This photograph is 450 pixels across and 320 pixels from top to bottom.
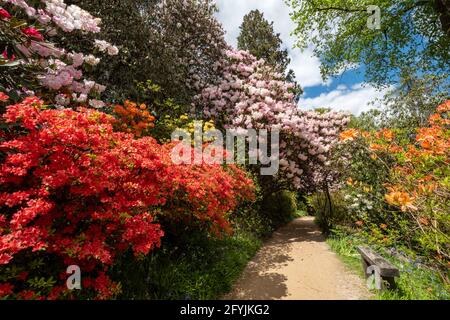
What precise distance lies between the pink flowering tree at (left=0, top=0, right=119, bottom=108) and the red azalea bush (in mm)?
763

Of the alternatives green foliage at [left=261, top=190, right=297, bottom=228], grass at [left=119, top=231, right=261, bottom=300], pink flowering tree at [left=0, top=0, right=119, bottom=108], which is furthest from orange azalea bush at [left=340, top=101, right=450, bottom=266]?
pink flowering tree at [left=0, top=0, right=119, bottom=108]

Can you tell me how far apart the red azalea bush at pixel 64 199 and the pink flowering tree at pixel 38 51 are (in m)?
0.76

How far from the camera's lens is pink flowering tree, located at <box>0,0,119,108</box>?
2980mm

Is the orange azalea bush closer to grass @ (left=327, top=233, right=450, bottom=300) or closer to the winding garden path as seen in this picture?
grass @ (left=327, top=233, right=450, bottom=300)

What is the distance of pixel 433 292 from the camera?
364cm

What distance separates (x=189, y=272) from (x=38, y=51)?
3.88 m

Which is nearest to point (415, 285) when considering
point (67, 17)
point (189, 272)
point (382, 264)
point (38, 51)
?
point (382, 264)

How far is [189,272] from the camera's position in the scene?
14.5 ft

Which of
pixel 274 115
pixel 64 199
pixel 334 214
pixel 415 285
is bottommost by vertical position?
pixel 415 285

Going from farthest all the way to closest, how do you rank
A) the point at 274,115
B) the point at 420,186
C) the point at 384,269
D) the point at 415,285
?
the point at 274,115
the point at 415,285
the point at 384,269
the point at 420,186

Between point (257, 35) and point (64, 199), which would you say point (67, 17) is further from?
point (257, 35)

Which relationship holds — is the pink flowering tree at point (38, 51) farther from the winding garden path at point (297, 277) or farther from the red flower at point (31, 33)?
the winding garden path at point (297, 277)

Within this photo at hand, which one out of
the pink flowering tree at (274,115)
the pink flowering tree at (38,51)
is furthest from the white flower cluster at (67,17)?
the pink flowering tree at (274,115)
